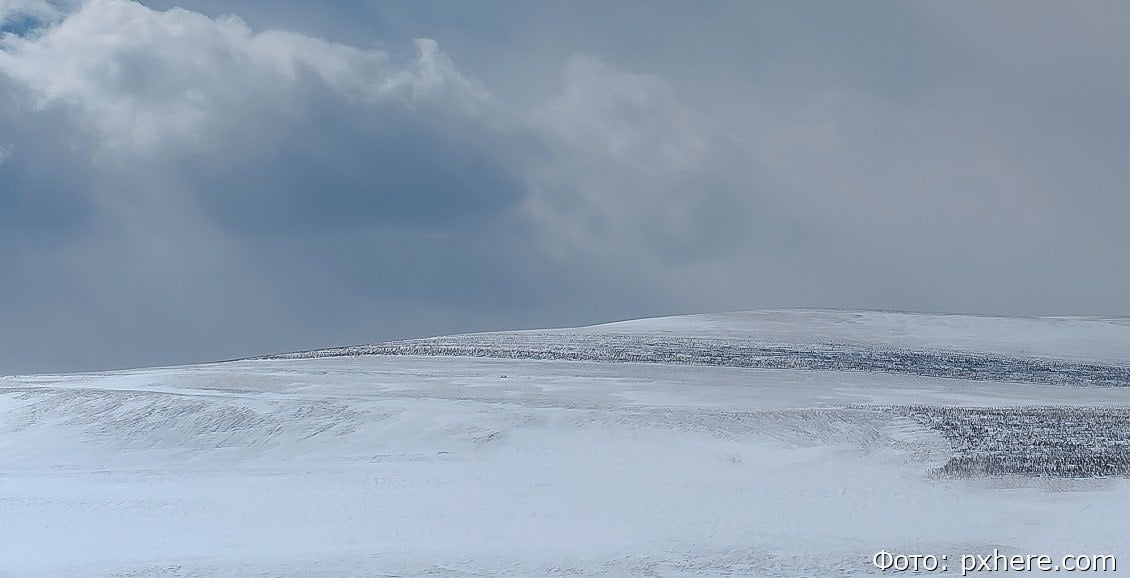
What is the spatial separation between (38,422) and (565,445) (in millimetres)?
9652

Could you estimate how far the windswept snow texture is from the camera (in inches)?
434

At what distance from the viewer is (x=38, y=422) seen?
1780 centimetres

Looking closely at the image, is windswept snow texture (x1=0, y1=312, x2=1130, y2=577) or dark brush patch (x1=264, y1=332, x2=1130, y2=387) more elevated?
dark brush patch (x1=264, y1=332, x2=1130, y2=387)

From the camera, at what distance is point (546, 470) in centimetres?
1429

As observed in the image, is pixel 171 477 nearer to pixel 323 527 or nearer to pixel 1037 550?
pixel 323 527

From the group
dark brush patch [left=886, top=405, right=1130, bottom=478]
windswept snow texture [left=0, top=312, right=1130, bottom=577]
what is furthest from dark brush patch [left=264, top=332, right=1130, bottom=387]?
dark brush patch [left=886, top=405, right=1130, bottom=478]

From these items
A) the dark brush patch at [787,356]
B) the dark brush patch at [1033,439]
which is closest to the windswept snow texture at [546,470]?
the dark brush patch at [1033,439]

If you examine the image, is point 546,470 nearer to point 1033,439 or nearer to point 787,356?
point 1033,439

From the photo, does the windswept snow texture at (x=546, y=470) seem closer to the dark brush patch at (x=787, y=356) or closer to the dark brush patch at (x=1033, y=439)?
the dark brush patch at (x=1033, y=439)

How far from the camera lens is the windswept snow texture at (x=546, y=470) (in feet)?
36.2

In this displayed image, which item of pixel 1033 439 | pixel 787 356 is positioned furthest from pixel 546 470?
pixel 787 356

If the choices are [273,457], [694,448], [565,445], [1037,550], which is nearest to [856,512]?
[1037,550]

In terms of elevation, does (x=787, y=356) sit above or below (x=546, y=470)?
above

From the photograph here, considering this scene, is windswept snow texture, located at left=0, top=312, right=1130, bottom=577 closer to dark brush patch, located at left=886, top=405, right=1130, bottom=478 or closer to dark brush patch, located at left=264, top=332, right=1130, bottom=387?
dark brush patch, located at left=886, top=405, right=1130, bottom=478
